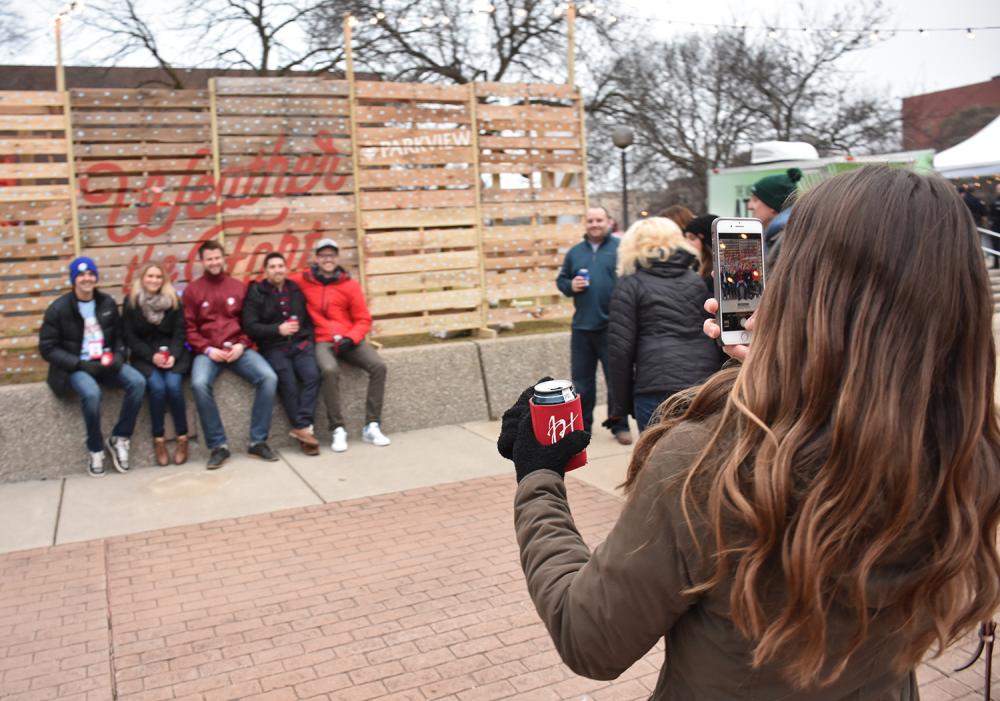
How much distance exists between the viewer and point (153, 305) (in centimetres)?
771

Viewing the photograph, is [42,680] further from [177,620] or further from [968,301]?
[968,301]

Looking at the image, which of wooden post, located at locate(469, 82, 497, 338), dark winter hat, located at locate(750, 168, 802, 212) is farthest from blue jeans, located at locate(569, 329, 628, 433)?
dark winter hat, located at locate(750, 168, 802, 212)

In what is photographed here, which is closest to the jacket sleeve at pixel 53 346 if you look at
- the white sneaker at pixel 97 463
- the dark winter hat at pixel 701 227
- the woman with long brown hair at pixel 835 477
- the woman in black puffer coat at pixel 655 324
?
the white sneaker at pixel 97 463

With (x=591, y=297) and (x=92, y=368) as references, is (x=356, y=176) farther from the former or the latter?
(x=92, y=368)

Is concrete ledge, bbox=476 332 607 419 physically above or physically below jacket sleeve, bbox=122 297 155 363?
below

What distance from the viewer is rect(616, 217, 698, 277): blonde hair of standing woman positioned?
18.5ft

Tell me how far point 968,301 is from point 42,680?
13.6 feet

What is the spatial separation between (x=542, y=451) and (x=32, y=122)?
751 cm

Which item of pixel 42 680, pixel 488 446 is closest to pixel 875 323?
pixel 42 680

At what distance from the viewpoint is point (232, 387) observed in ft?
26.6

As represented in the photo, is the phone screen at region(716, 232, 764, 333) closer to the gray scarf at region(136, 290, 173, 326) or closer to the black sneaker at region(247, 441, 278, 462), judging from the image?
the black sneaker at region(247, 441, 278, 462)

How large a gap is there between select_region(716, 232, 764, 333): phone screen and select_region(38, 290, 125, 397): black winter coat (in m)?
6.03

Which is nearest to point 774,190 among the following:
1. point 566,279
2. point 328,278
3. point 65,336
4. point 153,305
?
point 566,279

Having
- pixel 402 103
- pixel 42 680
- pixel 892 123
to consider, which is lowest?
pixel 42 680
